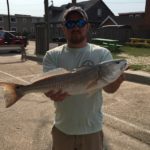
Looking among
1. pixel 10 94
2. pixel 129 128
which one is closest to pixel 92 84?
pixel 10 94

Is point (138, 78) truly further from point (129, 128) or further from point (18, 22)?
point (18, 22)

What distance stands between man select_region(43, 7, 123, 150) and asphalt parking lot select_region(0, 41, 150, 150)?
221 centimetres

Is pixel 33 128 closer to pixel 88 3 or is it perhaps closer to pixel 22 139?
pixel 22 139

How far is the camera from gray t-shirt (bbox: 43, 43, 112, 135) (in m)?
2.95

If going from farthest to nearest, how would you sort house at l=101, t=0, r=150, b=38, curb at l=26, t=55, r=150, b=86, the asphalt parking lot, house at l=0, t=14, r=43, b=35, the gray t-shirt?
house at l=0, t=14, r=43, b=35 → house at l=101, t=0, r=150, b=38 → curb at l=26, t=55, r=150, b=86 → the asphalt parking lot → the gray t-shirt

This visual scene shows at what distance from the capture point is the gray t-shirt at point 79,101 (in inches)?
116

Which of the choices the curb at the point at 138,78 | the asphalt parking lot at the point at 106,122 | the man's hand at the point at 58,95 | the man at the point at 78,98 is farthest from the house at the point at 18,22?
the man's hand at the point at 58,95

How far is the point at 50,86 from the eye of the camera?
274 centimetres

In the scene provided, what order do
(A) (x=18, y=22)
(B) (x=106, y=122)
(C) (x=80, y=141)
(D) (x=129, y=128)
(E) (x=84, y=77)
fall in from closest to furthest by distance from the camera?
(E) (x=84, y=77)
(C) (x=80, y=141)
(D) (x=129, y=128)
(B) (x=106, y=122)
(A) (x=18, y=22)

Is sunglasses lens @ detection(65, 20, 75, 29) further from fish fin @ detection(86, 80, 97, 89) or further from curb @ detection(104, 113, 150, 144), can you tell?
curb @ detection(104, 113, 150, 144)

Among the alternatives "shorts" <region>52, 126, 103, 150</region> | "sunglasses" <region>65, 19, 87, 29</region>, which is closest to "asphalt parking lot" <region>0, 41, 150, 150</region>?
"shorts" <region>52, 126, 103, 150</region>

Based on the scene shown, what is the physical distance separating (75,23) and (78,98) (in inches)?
25.9

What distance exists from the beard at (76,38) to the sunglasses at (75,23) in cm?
6

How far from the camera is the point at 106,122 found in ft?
20.8
